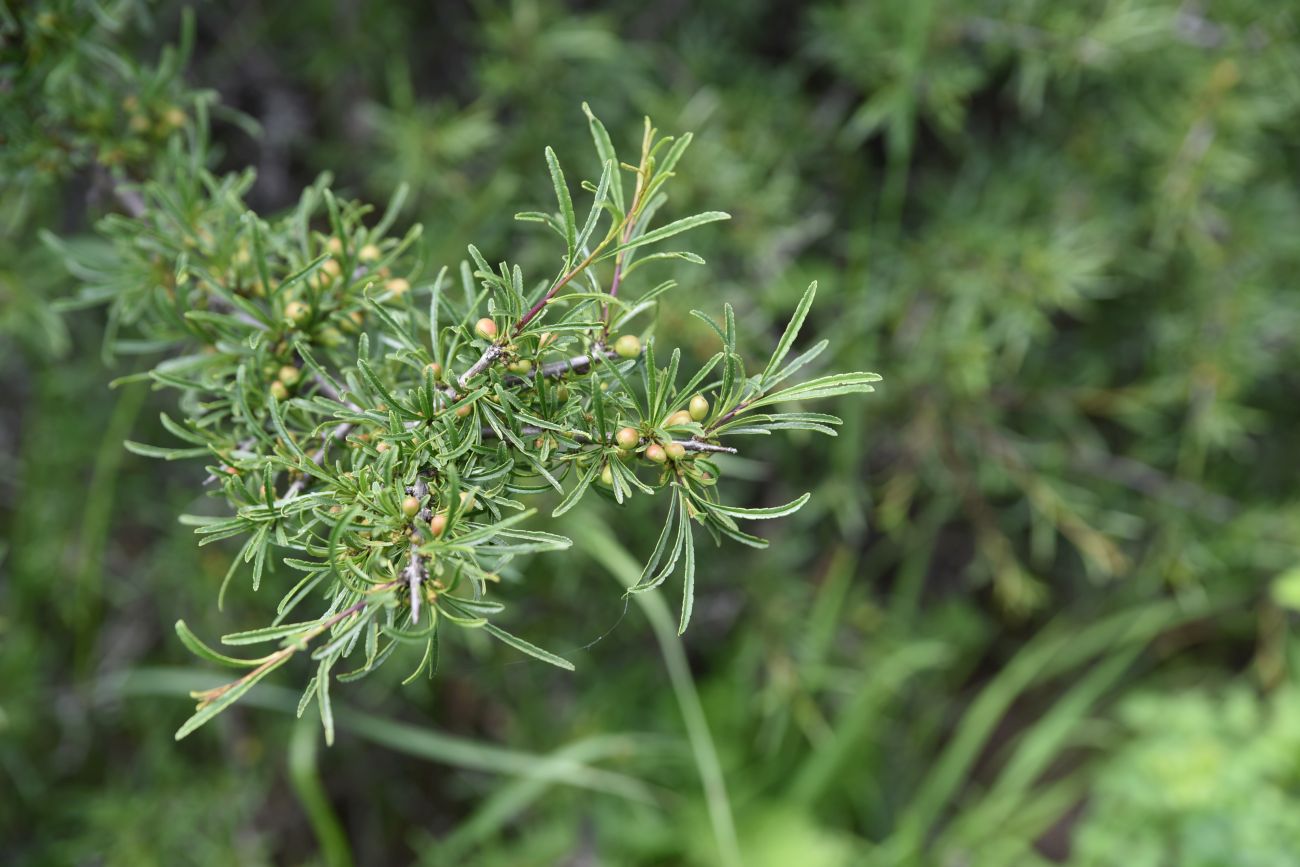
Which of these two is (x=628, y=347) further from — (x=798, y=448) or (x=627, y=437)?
(x=798, y=448)

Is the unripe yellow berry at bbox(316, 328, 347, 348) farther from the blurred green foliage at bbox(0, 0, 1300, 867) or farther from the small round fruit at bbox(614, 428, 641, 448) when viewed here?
the blurred green foliage at bbox(0, 0, 1300, 867)

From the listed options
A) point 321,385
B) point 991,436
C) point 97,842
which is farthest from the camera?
point 991,436

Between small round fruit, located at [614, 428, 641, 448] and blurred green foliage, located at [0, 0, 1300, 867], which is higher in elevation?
small round fruit, located at [614, 428, 641, 448]

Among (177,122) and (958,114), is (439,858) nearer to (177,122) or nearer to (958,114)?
(177,122)

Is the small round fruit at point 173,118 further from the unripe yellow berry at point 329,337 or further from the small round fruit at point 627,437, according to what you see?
the small round fruit at point 627,437

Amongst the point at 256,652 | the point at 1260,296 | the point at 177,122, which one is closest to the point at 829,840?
the point at 256,652

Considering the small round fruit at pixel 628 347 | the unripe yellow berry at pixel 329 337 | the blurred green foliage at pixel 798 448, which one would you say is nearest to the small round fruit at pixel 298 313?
the unripe yellow berry at pixel 329 337

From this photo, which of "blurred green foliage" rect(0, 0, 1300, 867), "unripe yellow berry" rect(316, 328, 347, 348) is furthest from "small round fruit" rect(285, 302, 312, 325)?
"blurred green foliage" rect(0, 0, 1300, 867)
